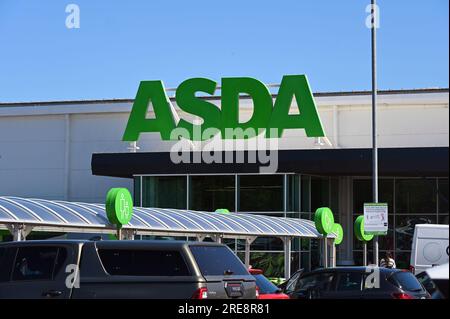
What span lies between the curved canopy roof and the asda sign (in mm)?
6716

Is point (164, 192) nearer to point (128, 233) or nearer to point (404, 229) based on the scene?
point (404, 229)

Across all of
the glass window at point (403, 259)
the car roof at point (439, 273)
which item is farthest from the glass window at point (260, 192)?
the car roof at point (439, 273)

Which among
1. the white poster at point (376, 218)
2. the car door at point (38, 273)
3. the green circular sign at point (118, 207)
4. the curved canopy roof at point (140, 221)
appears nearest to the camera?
the car door at point (38, 273)

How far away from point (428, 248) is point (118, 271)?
18.1m

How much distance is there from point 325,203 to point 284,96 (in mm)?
6074

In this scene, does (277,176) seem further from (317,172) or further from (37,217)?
(37,217)

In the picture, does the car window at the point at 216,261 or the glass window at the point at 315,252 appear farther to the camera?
the glass window at the point at 315,252

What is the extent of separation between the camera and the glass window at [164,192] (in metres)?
39.2

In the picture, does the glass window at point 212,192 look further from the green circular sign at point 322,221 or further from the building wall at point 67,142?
the green circular sign at point 322,221

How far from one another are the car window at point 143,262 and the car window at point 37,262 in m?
0.60

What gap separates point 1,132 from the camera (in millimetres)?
44031

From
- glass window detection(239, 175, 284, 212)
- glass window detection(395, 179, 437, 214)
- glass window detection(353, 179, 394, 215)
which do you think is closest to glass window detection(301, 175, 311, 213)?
glass window detection(239, 175, 284, 212)

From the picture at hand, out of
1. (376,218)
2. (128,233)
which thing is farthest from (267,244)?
(128,233)

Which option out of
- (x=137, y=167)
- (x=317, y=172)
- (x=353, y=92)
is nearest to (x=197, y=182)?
(x=137, y=167)
